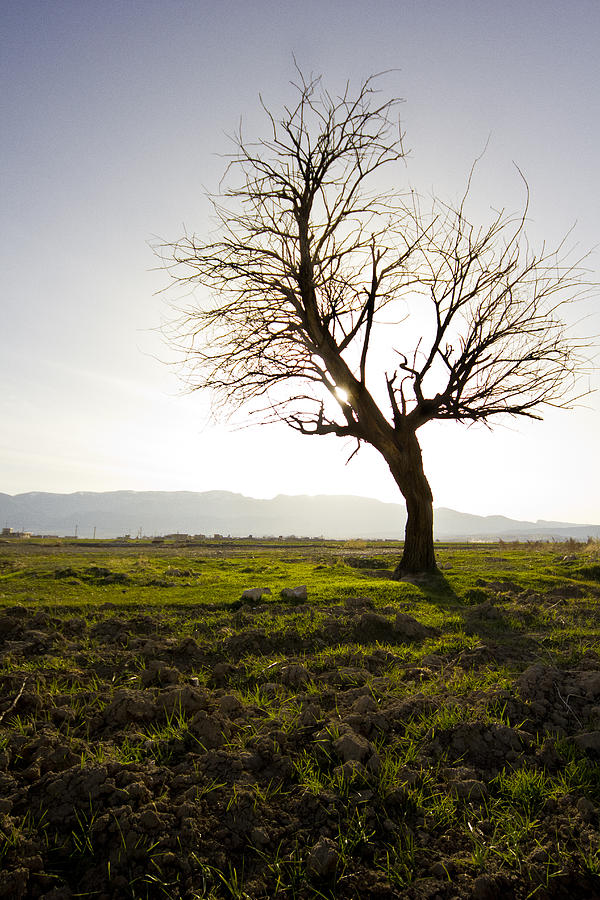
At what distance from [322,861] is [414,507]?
992cm

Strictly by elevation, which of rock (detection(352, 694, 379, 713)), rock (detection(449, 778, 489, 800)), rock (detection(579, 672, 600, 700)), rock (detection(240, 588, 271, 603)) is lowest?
rock (detection(240, 588, 271, 603))

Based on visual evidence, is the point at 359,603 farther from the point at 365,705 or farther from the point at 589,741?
the point at 589,741

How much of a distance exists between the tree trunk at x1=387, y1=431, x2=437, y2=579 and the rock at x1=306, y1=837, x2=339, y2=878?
9.36 metres

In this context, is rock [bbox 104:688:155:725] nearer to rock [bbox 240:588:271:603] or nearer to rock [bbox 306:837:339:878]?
rock [bbox 306:837:339:878]

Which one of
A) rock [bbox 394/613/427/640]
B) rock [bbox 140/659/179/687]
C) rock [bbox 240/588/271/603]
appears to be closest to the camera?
rock [bbox 140/659/179/687]

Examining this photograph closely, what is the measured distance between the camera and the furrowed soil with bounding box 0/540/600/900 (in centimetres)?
194

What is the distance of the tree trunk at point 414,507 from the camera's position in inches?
445

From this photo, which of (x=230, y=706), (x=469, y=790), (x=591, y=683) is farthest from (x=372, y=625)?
(x=469, y=790)

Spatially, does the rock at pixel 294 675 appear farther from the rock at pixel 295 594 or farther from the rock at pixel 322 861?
the rock at pixel 295 594

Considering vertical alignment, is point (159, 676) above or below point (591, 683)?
below

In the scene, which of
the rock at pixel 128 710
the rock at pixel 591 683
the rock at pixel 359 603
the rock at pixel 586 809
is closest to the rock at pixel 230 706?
the rock at pixel 128 710

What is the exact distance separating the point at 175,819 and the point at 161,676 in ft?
5.78

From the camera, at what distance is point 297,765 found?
8.62 ft

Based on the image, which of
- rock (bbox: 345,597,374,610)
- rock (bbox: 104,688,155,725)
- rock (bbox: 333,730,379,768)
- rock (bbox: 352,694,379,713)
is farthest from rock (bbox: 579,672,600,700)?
rock (bbox: 345,597,374,610)
